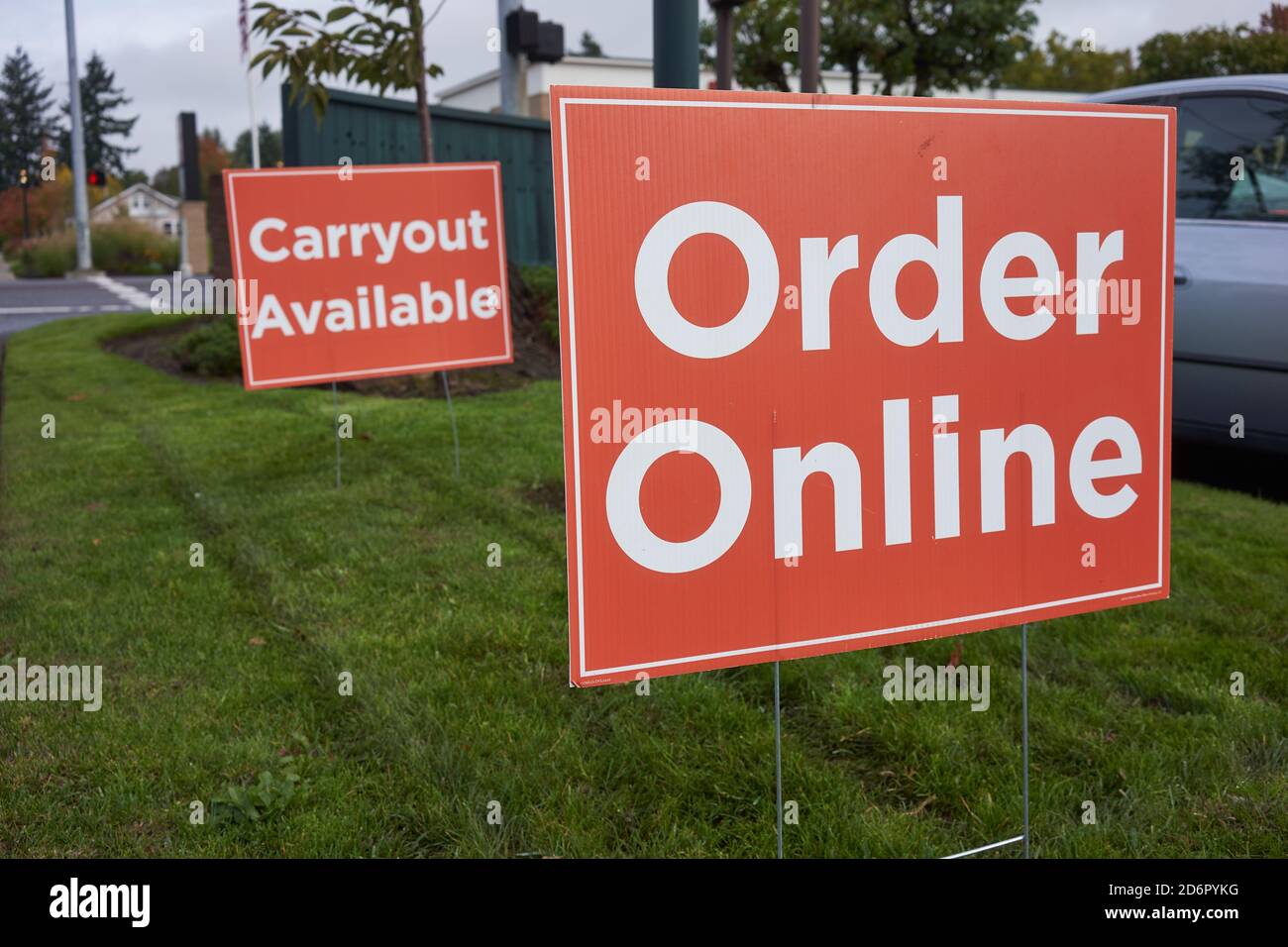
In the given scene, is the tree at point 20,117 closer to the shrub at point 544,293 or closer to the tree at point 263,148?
the tree at point 263,148

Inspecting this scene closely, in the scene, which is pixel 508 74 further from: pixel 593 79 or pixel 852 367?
pixel 593 79

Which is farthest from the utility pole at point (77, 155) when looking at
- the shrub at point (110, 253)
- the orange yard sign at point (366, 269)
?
the orange yard sign at point (366, 269)

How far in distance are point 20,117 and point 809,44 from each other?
4346 inches

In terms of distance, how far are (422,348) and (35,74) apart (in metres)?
114

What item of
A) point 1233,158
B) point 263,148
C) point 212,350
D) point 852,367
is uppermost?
point 263,148

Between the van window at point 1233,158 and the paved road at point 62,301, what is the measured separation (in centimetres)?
1652

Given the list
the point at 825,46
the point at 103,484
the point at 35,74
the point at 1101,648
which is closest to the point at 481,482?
the point at 103,484

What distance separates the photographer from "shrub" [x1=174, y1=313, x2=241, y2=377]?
12320 mm

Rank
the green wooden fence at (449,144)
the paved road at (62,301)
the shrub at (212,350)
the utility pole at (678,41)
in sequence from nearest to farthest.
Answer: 1. the utility pole at (678,41)
2. the green wooden fence at (449,144)
3. the shrub at (212,350)
4. the paved road at (62,301)

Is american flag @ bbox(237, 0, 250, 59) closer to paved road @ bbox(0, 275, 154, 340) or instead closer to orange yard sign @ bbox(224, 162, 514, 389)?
paved road @ bbox(0, 275, 154, 340)

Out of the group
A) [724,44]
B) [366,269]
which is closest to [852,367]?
[724,44]

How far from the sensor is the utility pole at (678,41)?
4539 millimetres

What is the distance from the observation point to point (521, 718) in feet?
12.6
